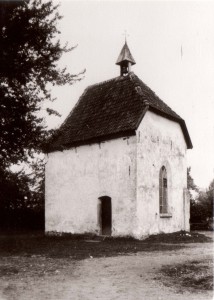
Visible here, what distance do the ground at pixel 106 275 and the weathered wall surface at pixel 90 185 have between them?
6.78m

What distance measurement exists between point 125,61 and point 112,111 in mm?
4166

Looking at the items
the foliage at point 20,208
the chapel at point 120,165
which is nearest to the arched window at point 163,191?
the chapel at point 120,165

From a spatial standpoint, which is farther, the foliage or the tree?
the foliage

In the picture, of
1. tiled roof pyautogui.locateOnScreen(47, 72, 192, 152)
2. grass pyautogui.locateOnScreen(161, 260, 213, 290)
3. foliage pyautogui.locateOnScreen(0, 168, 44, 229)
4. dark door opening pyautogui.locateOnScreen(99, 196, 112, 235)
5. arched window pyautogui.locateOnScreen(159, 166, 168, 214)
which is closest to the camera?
grass pyautogui.locateOnScreen(161, 260, 213, 290)

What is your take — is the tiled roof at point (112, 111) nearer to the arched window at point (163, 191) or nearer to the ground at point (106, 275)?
the arched window at point (163, 191)

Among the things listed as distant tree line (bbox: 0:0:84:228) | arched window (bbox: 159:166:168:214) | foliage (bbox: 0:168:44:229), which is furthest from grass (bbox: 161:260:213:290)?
foliage (bbox: 0:168:44:229)

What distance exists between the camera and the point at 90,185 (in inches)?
892

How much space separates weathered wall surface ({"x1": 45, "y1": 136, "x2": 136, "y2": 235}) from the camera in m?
20.6

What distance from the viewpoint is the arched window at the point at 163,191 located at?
22.8 metres

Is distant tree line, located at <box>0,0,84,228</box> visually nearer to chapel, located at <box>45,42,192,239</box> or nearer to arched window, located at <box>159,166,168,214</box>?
chapel, located at <box>45,42,192,239</box>

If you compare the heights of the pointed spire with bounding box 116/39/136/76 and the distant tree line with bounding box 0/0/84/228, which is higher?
the pointed spire with bounding box 116/39/136/76

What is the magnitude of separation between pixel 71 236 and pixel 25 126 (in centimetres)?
926

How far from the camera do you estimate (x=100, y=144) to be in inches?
880

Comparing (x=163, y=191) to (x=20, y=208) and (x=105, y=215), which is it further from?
(x=20, y=208)
